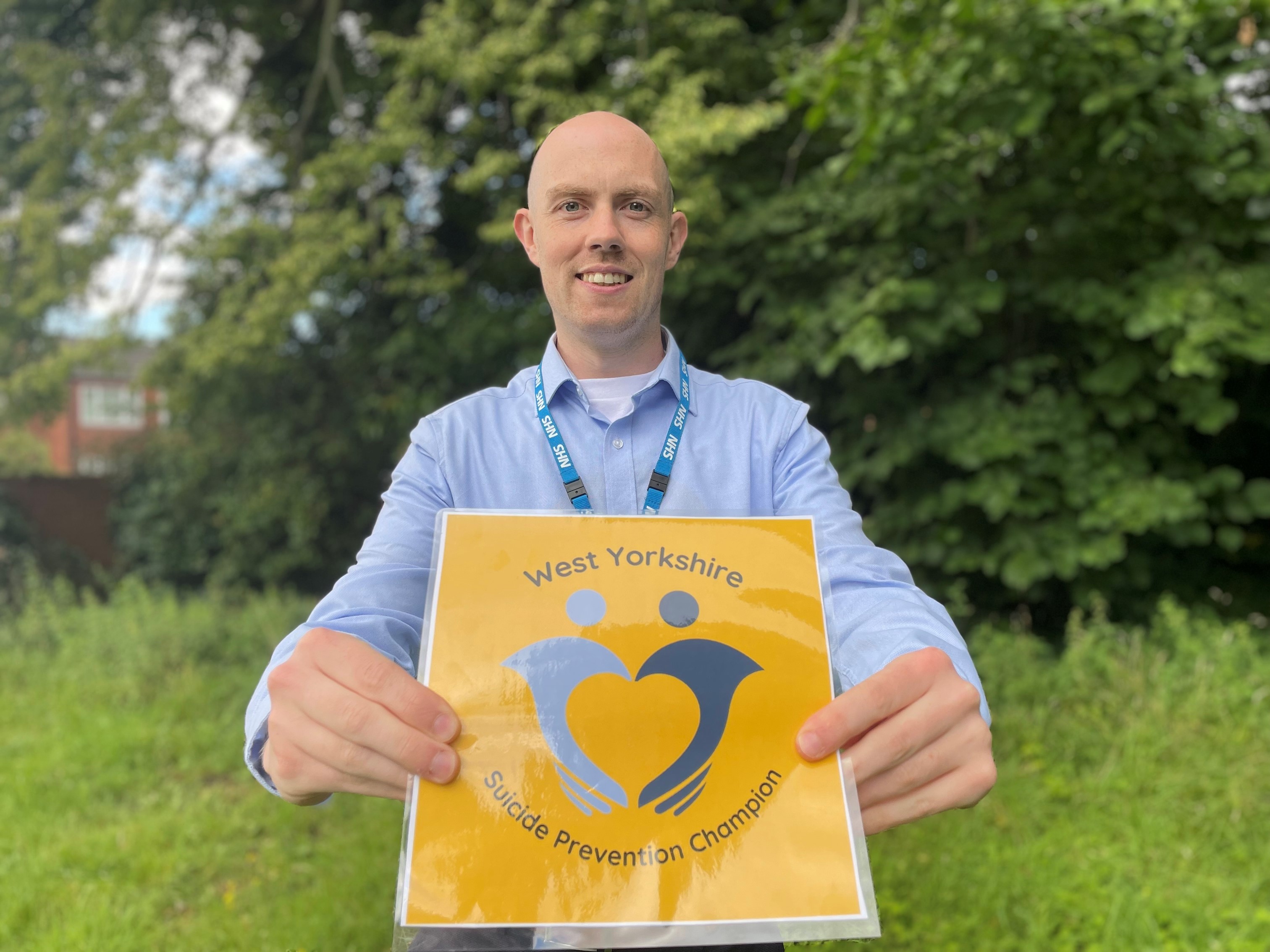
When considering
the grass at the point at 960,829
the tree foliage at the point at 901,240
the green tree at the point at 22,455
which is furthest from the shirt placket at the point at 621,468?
the green tree at the point at 22,455

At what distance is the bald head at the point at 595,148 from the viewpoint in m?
1.46

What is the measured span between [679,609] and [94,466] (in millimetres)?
13312

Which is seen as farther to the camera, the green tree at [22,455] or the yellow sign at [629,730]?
the green tree at [22,455]

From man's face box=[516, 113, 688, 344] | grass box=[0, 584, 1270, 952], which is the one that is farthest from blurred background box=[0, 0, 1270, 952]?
man's face box=[516, 113, 688, 344]

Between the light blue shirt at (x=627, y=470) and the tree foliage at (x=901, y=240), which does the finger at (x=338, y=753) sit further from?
the tree foliage at (x=901, y=240)

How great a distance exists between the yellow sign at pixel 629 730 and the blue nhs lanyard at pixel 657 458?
0.28 meters

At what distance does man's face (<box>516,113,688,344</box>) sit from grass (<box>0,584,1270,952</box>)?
2.58m

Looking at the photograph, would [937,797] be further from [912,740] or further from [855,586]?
[855,586]

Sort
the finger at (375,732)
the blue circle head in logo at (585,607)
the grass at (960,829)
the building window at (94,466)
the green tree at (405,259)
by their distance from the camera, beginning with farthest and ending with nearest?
the building window at (94,466), the green tree at (405,259), the grass at (960,829), the blue circle head in logo at (585,607), the finger at (375,732)

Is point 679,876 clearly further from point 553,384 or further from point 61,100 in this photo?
point 61,100

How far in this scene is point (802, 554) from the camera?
1.15 m

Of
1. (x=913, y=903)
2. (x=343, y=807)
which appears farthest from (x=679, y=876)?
(x=343, y=807)

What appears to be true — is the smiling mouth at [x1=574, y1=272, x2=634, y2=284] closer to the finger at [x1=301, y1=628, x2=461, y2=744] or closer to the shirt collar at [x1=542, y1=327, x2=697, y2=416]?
the shirt collar at [x1=542, y1=327, x2=697, y2=416]

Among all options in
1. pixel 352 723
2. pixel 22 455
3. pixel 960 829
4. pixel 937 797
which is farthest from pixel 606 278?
pixel 22 455
